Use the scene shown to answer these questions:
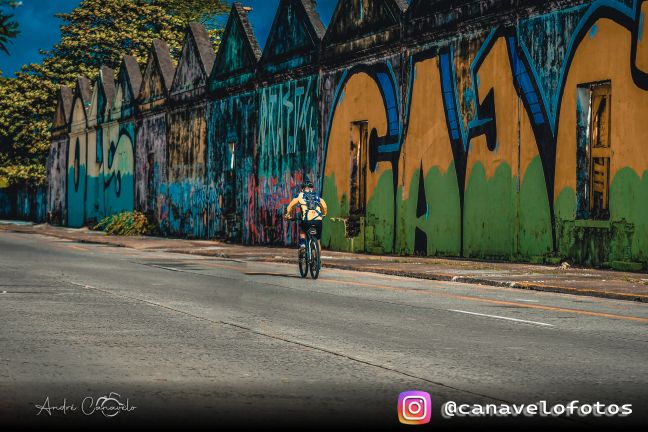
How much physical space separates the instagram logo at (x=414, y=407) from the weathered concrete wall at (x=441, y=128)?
13.3 meters

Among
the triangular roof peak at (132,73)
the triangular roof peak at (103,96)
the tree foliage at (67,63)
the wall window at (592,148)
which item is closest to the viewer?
the wall window at (592,148)

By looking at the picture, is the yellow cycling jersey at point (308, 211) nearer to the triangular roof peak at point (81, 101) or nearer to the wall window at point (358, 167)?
the wall window at point (358, 167)

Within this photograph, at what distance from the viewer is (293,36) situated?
32.1 m

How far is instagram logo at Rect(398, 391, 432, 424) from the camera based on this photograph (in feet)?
20.1

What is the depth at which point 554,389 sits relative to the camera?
23.6 ft

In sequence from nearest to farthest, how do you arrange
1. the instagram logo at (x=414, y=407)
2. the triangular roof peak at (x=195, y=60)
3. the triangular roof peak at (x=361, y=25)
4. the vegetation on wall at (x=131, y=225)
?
the instagram logo at (x=414, y=407) < the triangular roof peak at (x=361, y=25) < the triangular roof peak at (x=195, y=60) < the vegetation on wall at (x=131, y=225)

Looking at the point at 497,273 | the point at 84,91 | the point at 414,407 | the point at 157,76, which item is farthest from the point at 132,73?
the point at 414,407

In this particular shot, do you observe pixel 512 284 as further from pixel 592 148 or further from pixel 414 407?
pixel 414 407

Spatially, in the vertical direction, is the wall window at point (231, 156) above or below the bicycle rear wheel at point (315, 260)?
above

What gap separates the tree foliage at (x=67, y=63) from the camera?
58.2m

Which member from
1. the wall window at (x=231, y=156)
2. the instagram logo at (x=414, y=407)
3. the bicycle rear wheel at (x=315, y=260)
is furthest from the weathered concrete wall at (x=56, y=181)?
the instagram logo at (x=414, y=407)

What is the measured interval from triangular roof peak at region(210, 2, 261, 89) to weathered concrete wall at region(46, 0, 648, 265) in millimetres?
76

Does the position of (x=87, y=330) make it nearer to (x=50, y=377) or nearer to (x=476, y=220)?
(x=50, y=377)

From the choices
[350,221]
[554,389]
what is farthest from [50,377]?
[350,221]
